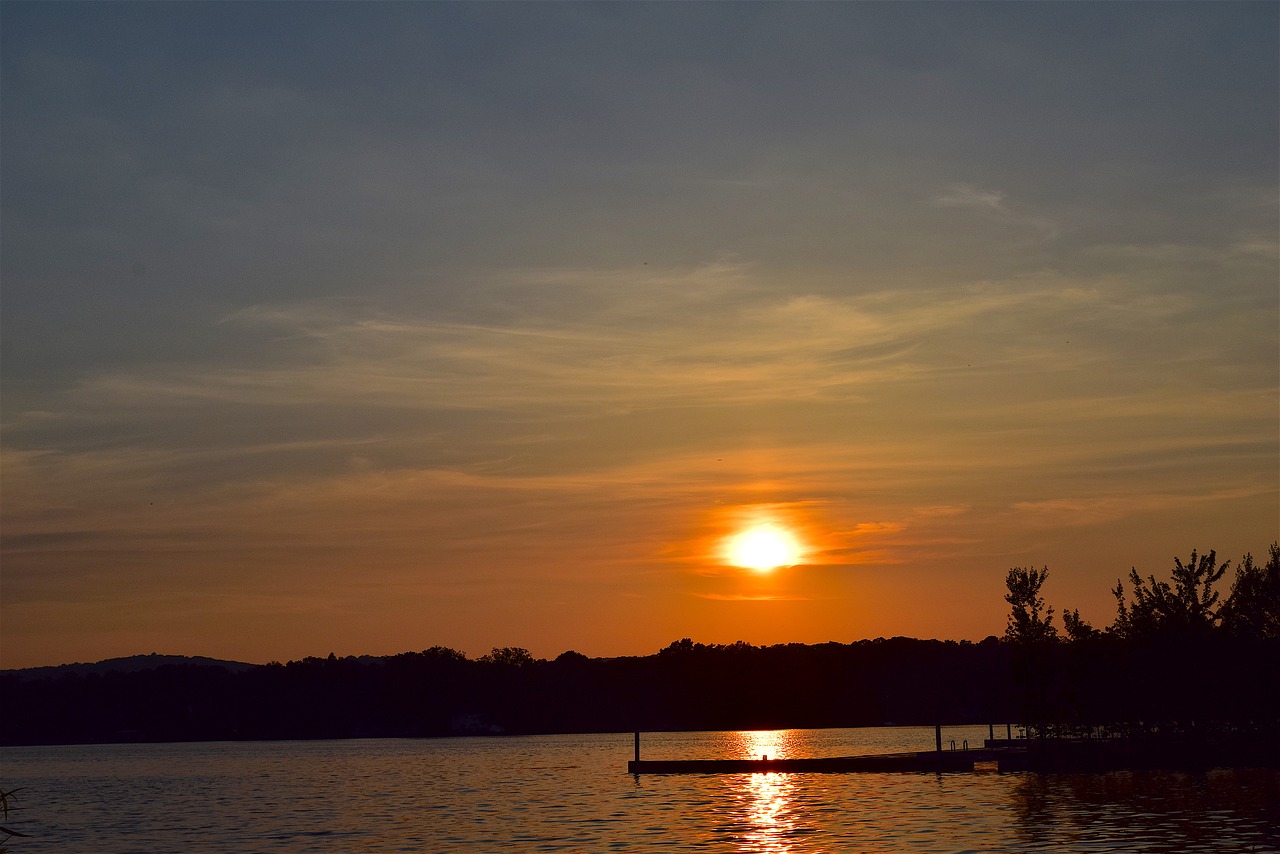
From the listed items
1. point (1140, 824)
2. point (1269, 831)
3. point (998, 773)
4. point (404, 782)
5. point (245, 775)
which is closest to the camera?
point (1269, 831)

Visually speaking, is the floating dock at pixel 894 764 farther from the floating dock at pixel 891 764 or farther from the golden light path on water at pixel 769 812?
the golden light path on water at pixel 769 812

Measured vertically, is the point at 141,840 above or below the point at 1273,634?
below

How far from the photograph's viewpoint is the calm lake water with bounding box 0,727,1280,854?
55438 millimetres

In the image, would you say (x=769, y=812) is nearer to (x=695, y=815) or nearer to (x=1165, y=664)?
(x=695, y=815)

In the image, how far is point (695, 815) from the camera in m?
70.9

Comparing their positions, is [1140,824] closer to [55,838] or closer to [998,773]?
[998,773]

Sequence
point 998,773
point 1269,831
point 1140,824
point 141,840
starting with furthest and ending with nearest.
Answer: point 998,773 → point 141,840 → point 1140,824 → point 1269,831

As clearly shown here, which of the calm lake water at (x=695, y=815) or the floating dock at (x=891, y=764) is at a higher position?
the floating dock at (x=891, y=764)

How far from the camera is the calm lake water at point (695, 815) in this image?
182ft

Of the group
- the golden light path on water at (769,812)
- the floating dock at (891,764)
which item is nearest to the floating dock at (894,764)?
the floating dock at (891,764)

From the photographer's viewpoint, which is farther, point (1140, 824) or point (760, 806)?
point (760, 806)

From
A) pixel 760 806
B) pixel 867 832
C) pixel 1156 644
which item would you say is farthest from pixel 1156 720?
pixel 867 832

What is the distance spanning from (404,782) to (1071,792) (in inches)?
2656

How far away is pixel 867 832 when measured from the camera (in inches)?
2323
